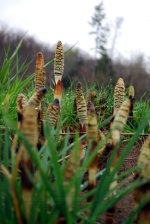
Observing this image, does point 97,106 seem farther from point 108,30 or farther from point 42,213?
point 108,30

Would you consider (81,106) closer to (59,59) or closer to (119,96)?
(119,96)

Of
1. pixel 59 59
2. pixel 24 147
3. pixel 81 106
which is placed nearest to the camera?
pixel 24 147

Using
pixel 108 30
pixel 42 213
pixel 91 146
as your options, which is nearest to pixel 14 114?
pixel 91 146

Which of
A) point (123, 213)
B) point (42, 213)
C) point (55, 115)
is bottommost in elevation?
point (123, 213)

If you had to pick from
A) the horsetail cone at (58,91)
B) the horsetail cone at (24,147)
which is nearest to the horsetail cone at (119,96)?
the horsetail cone at (58,91)

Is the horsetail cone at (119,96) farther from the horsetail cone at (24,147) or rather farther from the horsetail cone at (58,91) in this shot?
the horsetail cone at (24,147)

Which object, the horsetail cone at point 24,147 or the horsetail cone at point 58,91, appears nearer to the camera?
the horsetail cone at point 24,147

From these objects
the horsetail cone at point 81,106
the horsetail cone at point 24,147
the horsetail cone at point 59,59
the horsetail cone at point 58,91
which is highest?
the horsetail cone at point 59,59

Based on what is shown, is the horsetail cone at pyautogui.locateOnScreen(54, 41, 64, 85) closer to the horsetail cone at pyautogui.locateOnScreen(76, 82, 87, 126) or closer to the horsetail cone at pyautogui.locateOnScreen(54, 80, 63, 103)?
the horsetail cone at pyautogui.locateOnScreen(54, 80, 63, 103)

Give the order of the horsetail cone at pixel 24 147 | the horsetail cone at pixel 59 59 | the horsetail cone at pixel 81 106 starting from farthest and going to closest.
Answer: the horsetail cone at pixel 59 59 < the horsetail cone at pixel 81 106 < the horsetail cone at pixel 24 147

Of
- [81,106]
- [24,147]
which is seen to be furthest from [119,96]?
[24,147]

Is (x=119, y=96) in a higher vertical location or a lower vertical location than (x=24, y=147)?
higher
